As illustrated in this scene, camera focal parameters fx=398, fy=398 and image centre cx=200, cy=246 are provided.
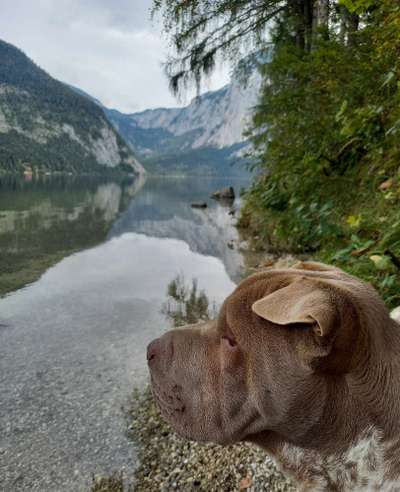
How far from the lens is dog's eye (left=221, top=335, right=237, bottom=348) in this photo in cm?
220

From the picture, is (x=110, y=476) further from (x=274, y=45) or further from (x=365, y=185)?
(x=274, y=45)

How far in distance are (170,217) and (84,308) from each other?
22.9 m

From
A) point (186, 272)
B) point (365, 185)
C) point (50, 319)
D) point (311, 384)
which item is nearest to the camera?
point (311, 384)

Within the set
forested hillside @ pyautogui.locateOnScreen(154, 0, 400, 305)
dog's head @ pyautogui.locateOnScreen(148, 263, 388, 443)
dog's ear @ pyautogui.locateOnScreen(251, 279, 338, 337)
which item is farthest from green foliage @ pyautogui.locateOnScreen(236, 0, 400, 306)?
dog's ear @ pyautogui.locateOnScreen(251, 279, 338, 337)

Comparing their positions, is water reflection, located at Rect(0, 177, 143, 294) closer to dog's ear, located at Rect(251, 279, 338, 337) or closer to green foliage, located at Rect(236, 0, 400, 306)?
green foliage, located at Rect(236, 0, 400, 306)

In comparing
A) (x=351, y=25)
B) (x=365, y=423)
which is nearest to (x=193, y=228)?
(x=351, y=25)

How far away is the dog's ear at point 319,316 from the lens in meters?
1.66

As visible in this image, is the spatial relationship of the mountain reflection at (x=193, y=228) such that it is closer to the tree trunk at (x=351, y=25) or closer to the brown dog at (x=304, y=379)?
the tree trunk at (x=351, y=25)

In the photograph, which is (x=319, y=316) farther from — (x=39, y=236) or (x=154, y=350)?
(x=39, y=236)

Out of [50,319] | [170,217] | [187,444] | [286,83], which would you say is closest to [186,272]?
[50,319]

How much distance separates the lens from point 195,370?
230 cm

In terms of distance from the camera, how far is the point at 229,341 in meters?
2.22

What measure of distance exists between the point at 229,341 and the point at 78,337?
23.9 ft

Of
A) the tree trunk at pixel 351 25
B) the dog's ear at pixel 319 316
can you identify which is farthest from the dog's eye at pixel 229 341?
the tree trunk at pixel 351 25
